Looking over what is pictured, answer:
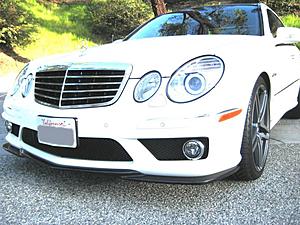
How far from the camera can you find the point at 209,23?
159 inches

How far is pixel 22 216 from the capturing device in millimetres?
2590

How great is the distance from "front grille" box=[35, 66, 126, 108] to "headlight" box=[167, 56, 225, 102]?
34 centimetres

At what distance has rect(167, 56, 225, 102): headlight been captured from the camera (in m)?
2.60

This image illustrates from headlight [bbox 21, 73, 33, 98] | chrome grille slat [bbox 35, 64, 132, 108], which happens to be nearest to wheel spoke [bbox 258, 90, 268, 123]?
chrome grille slat [bbox 35, 64, 132, 108]

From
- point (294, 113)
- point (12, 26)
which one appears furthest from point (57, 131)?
point (12, 26)

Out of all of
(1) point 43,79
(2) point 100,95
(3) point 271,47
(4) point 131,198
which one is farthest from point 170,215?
(3) point 271,47

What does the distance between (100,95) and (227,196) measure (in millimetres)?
1088

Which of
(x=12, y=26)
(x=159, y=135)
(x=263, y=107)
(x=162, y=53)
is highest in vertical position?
(x=162, y=53)

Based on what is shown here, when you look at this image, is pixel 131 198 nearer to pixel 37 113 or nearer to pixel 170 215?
pixel 170 215

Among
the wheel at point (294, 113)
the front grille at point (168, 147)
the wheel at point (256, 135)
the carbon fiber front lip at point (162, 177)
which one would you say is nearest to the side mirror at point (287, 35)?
the wheel at point (256, 135)

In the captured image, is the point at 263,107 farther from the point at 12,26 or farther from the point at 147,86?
the point at 12,26

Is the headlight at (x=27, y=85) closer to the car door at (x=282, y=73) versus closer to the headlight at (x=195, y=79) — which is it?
the headlight at (x=195, y=79)

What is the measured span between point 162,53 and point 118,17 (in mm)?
11767

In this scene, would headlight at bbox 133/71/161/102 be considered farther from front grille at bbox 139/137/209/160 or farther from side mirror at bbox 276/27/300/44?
side mirror at bbox 276/27/300/44
